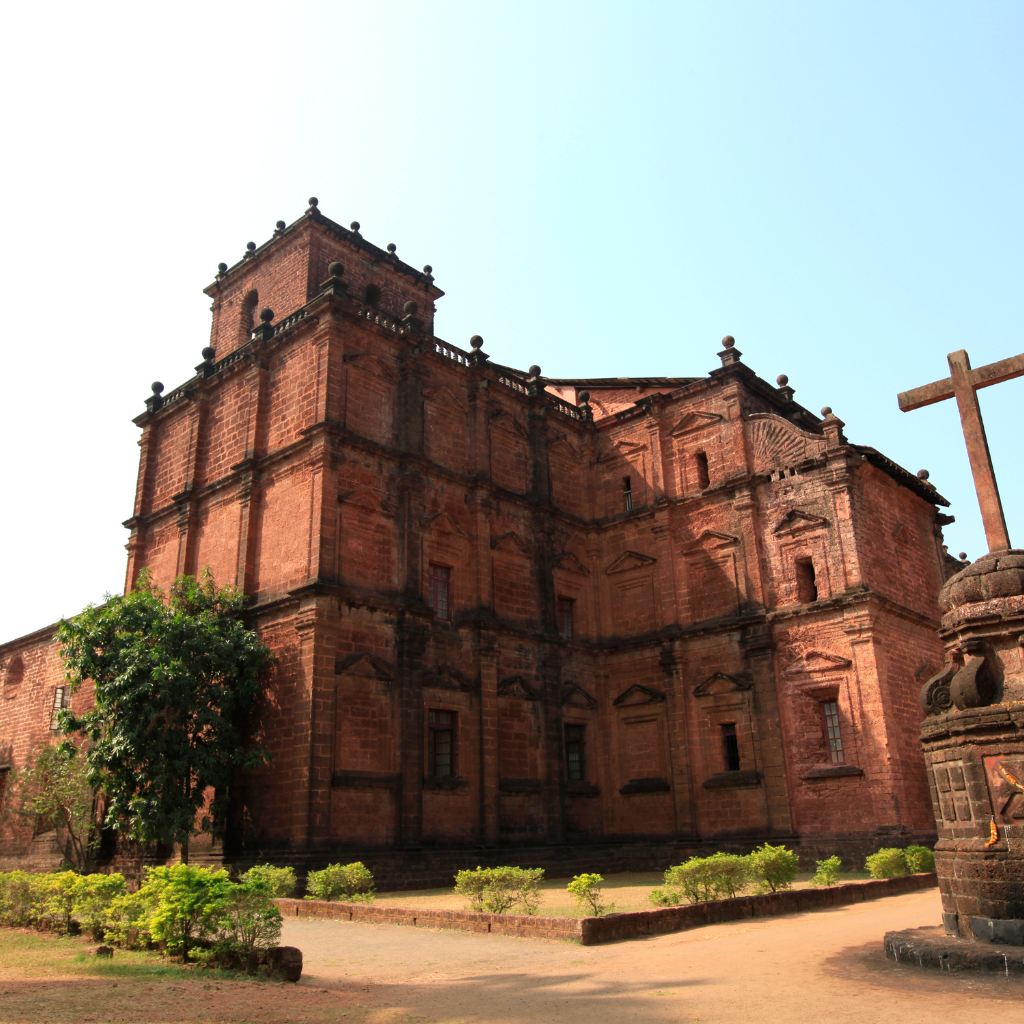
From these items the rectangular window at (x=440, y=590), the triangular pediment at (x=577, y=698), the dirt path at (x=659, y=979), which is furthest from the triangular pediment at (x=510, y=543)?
the dirt path at (x=659, y=979)

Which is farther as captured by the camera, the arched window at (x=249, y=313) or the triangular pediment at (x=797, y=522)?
the arched window at (x=249, y=313)

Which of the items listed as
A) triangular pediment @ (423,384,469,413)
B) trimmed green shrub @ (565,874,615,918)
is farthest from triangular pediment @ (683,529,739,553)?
trimmed green shrub @ (565,874,615,918)

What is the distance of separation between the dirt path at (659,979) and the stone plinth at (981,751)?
0.82 m

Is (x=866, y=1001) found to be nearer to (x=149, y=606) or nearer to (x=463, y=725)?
(x=463, y=725)

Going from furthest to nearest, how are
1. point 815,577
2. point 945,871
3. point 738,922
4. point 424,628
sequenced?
point 815,577, point 424,628, point 738,922, point 945,871

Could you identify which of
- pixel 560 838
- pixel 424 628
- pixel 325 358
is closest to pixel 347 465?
pixel 325 358

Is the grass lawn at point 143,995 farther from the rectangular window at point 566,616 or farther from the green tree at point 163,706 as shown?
the rectangular window at point 566,616

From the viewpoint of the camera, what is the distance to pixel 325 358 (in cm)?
2197

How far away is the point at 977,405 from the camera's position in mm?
8961

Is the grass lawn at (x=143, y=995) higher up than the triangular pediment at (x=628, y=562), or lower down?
lower down

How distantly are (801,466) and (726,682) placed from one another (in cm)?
628

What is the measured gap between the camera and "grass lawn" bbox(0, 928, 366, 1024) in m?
6.36

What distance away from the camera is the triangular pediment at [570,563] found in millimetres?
26531

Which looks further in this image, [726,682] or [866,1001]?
[726,682]
